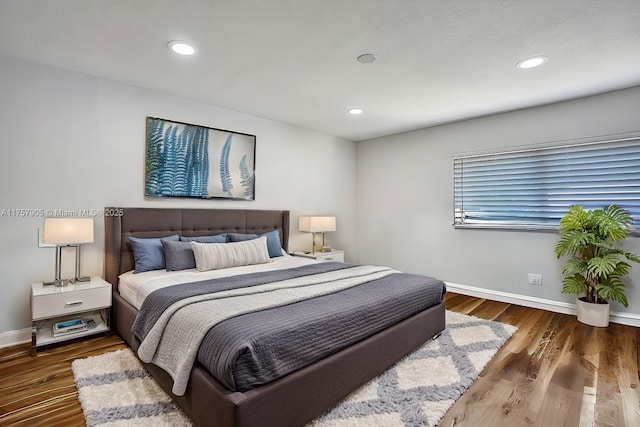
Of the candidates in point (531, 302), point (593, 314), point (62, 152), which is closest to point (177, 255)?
point (62, 152)

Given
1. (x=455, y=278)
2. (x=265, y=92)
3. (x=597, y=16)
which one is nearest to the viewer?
(x=597, y=16)

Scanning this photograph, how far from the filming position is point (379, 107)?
375 centimetres

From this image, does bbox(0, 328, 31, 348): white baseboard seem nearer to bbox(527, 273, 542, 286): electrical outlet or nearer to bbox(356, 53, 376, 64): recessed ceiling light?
bbox(356, 53, 376, 64): recessed ceiling light

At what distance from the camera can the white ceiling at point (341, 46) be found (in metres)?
1.96

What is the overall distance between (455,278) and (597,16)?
322 cm

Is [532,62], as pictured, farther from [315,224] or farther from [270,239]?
[270,239]

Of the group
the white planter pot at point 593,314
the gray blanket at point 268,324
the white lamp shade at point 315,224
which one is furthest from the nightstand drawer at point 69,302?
the white planter pot at point 593,314

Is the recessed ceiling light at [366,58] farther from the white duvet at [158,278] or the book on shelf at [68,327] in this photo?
the book on shelf at [68,327]

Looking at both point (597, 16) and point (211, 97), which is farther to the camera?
point (211, 97)

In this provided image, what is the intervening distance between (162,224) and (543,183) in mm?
4251

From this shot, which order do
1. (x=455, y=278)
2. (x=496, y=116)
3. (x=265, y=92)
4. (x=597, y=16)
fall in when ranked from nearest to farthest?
(x=597, y=16) < (x=265, y=92) < (x=496, y=116) < (x=455, y=278)

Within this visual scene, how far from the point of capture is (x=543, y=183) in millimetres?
3672

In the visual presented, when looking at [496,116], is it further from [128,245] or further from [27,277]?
[27,277]

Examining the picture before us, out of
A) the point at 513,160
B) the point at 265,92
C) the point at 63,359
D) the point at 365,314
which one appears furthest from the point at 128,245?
the point at 513,160
